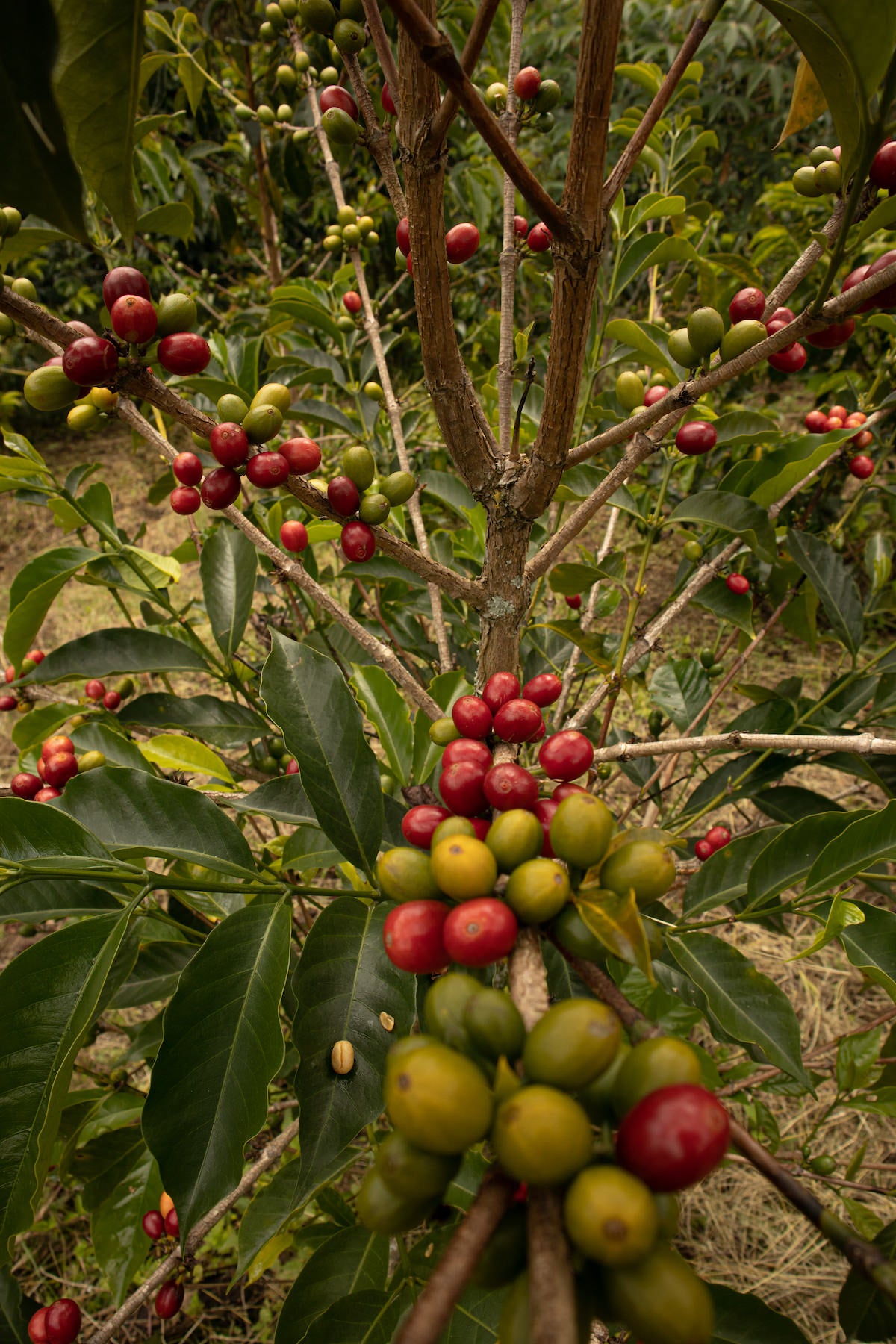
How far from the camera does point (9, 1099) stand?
0.64m

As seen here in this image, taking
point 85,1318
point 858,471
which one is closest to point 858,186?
point 858,471

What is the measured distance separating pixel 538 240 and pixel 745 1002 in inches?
48.9

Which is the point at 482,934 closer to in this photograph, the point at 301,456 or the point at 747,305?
the point at 301,456

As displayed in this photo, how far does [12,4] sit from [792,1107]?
282 cm

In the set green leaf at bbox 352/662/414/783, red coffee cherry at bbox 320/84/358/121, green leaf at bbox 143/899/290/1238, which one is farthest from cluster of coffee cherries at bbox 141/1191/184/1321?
red coffee cherry at bbox 320/84/358/121

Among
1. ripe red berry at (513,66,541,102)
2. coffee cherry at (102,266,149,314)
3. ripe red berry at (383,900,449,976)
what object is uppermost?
ripe red berry at (513,66,541,102)

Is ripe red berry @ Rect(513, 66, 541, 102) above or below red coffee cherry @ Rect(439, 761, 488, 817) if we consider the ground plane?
above

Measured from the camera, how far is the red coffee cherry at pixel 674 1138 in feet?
1.16

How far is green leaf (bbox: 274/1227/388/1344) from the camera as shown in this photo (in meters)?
0.92

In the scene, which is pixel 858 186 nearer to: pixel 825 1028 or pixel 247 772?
pixel 247 772

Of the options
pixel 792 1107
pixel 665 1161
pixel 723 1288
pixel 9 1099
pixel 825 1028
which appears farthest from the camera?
pixel 825 1028

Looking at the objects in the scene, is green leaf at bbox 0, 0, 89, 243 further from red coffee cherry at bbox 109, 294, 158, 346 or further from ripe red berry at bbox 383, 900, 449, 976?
ripe red berry at bbox 383, 900, 449, 976

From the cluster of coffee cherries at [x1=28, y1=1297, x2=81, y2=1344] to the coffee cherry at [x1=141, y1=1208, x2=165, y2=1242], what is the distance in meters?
0.14

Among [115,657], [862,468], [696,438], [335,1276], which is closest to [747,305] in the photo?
[696,438]
